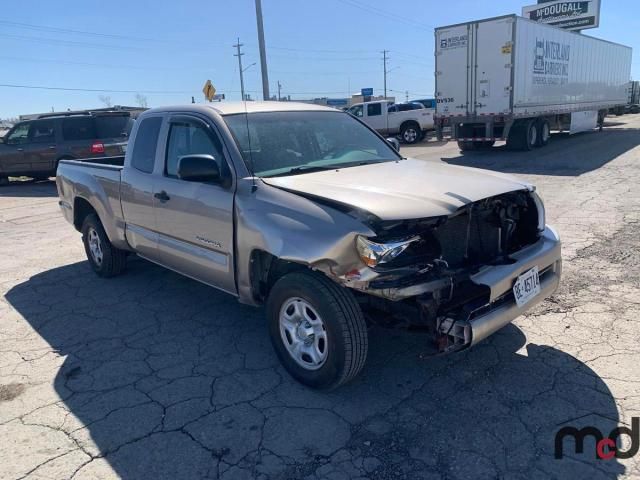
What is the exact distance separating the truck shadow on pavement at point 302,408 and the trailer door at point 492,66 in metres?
13.0

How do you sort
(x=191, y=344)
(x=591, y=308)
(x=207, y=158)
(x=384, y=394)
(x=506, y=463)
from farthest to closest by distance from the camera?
(x=591, y=308) < (x=191, y=344) < (x=207, y=158) < (x=384, y=394) < (x=506, y=463)

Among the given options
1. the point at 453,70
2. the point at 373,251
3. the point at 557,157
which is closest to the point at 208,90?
the point at 453,70

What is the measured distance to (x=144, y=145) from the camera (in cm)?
487

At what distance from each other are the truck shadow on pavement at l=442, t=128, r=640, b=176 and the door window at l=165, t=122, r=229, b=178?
10313 millimetres

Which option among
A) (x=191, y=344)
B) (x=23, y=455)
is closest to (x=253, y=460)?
(x=23, y=455)

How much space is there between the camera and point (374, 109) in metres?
24.1

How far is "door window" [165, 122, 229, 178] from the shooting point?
393cm

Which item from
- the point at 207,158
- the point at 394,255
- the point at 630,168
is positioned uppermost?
the point at 207,158

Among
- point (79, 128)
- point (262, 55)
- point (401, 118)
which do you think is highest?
point (262, 55)

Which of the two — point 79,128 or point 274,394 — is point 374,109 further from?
point 274,394

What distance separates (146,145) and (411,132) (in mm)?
20322

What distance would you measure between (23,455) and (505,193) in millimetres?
3340

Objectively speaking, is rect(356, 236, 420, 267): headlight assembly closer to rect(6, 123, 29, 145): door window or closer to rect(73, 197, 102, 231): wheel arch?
rect(73, 197, 102, 231): wheel arch

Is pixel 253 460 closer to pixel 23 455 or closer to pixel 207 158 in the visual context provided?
pixel 23 455
